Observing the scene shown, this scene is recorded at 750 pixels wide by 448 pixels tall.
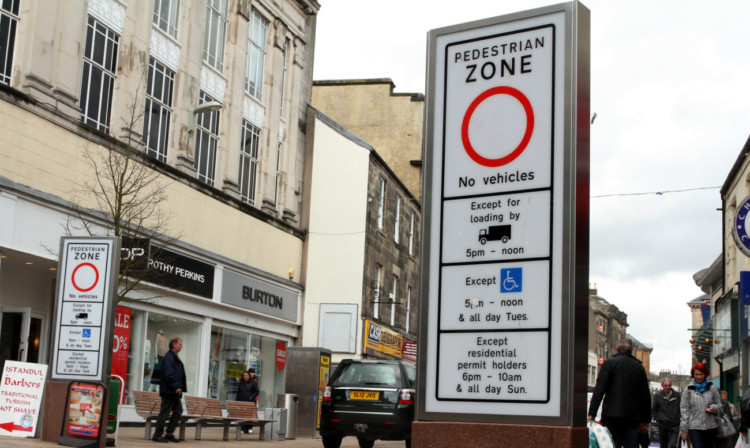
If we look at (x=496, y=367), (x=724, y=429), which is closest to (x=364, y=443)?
(x=724, y=429)

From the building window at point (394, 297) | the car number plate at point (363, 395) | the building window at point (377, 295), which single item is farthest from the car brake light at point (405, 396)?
the building window at point (394, 297)

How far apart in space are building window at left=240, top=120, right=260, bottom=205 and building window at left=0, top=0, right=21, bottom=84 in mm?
10121

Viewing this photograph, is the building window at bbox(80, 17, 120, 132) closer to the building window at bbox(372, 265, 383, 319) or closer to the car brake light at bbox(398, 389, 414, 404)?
the car brake light at bbox(398, 389, 414, 404)

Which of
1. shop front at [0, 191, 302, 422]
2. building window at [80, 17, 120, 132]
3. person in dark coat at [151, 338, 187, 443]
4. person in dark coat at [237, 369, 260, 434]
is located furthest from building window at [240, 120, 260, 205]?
person in dark coat at [151, 338, 187, 443]

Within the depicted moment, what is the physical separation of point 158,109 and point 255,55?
628 centimetres

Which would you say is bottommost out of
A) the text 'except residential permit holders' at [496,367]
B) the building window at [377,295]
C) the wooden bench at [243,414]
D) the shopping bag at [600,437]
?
the wooden bench at [243,414]

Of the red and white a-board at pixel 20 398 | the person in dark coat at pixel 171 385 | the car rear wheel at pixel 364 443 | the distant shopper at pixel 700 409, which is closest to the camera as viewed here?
the distant shopper at pixel 700 409

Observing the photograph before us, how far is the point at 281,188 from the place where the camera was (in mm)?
30188

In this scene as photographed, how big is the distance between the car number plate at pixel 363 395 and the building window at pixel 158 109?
382 inches

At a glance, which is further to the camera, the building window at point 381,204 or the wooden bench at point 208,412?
the building window at point 381,204

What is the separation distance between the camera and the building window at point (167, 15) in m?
23.6

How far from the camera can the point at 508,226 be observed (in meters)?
4.38

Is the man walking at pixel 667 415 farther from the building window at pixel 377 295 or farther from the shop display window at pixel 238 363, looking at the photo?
the building window at pixel 377 295

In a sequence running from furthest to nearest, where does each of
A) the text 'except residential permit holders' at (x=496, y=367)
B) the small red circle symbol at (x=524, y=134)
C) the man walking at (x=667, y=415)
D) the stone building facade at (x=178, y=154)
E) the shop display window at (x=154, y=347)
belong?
1. the shop display window at (x=154, y=347)
2. the stone building facade at (x=178, y=154)
3. the man walking at (x=667, y=415)
4. the small red circle symbol at (x=524, y=134)
5. the text 'except residential permit holders' at (x=496, y=367)
